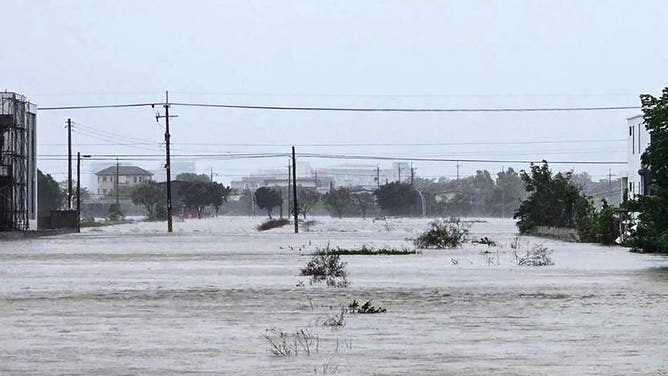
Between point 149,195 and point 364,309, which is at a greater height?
point 149,195

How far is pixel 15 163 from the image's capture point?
3393 inches

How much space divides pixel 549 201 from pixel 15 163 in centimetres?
3367

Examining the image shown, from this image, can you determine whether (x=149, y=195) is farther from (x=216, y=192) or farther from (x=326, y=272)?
(x=326, y=272)

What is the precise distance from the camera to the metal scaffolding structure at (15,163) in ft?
272

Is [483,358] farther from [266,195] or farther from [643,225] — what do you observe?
[266,195]

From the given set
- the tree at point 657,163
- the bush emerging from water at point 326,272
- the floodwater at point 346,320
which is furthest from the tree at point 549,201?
the bush emerging from water at point 326,272

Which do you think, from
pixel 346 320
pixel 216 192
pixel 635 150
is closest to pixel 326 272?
pixel 346 320

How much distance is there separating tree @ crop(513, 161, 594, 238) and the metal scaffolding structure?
31910mm

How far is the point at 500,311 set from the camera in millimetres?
22375

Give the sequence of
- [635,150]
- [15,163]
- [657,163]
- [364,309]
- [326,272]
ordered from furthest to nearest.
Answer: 1. [15,163]
2. [635,150]
3. [657,163]
4. [326,272]
5. [364,309]

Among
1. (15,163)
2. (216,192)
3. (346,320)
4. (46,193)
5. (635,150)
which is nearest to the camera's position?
(346,320)

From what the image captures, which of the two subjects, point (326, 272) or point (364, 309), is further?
point (326, 272)

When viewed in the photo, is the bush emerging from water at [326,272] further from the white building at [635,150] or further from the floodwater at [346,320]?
the white building at [635,150]

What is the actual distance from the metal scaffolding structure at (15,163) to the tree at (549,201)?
3191 centimetres
